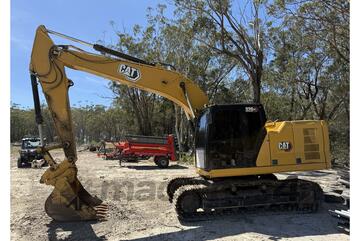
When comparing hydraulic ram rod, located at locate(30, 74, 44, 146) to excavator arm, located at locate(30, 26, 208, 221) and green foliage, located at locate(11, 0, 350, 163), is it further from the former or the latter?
green foliage, located at locate(11, 0, 350, 163)

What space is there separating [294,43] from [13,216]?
2423cm

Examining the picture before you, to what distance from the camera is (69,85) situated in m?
9.09

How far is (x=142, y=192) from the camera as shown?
1284 centimetres

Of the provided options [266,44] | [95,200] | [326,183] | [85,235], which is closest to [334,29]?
[326,183]

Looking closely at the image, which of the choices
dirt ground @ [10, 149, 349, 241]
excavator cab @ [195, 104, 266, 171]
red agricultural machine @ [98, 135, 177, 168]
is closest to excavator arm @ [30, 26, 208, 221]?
dirt ground @ [10, 149, 349, 241]

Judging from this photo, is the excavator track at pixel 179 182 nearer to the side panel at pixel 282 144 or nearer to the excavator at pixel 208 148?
the excavator at pixel 208 148

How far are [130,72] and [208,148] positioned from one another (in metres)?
2.71

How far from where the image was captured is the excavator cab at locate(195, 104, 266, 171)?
9.12m

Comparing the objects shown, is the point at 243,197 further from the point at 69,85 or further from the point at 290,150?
the point at 69,85

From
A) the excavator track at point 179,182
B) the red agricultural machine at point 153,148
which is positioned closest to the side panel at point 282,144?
the excavator track at point 179,182

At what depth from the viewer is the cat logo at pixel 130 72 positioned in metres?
9.46

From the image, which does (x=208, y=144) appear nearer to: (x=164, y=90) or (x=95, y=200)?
(x=164, y=90)

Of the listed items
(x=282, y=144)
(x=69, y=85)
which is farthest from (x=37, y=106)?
(x=282, y=144)
